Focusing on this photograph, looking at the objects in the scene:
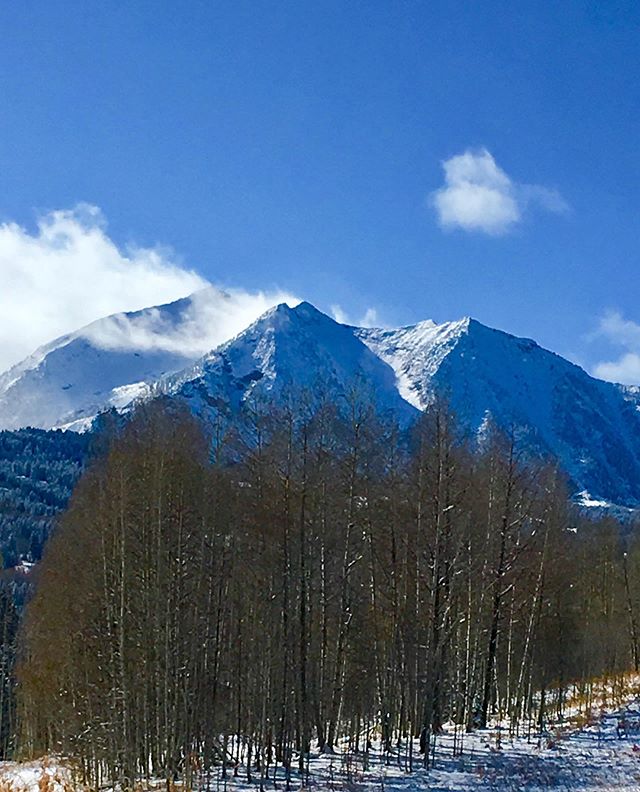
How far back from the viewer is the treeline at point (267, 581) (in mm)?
21406

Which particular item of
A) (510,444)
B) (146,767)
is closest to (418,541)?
(510,444)

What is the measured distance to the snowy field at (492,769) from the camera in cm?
1712

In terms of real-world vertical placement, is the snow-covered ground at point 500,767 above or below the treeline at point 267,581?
below

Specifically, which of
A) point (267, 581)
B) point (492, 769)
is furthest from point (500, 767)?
point (267, 581)

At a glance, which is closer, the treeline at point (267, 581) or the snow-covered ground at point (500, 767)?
the snow-covered ground at point (500, 767)

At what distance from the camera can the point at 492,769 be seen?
61.8 feet

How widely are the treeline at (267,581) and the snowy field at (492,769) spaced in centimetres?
73

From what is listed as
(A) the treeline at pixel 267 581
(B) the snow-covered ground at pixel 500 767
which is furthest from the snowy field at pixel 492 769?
(A) the treeline at pixel 267 581

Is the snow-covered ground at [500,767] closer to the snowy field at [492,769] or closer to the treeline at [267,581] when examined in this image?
the snowy field at [492,769]

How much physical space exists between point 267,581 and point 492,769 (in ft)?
26.6

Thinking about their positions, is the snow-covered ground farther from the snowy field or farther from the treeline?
the treeline

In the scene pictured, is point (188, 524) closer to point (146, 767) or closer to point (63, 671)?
point (146, 767)

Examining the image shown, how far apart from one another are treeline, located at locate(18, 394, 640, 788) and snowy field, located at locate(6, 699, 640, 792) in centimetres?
73

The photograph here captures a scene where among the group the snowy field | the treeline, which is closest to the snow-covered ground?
the snowy field
